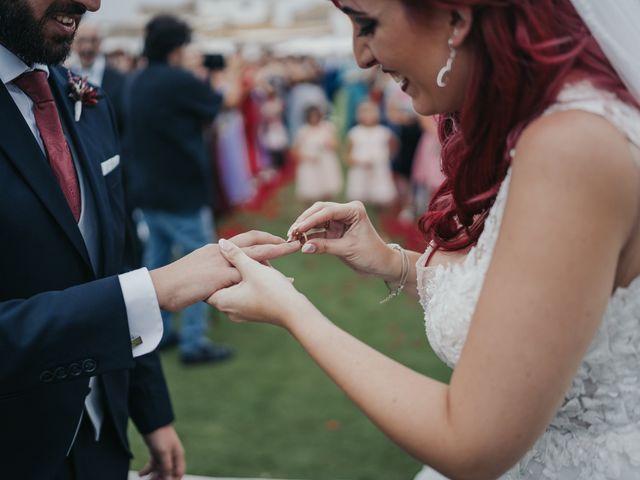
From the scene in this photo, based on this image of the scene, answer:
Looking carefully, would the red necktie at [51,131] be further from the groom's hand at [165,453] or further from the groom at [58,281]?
the groom's hand at [165,453]

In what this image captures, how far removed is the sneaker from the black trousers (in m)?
3.36

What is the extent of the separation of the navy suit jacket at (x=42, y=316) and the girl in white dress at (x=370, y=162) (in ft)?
29.0

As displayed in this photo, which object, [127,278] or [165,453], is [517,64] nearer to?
[127,278]

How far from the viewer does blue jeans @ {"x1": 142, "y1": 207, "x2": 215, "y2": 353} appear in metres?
5.36

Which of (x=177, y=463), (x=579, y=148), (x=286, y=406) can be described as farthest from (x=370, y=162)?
(x=579, y=148)

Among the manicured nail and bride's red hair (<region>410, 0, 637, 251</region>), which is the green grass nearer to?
the manicured nail

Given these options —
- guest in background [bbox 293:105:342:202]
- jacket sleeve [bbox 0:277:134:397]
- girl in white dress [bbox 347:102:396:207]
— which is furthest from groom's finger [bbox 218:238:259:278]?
guest in background [bbox 293:105:342:202]

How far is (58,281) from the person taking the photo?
67.4 inches

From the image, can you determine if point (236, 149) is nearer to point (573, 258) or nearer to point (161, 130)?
point (161, 130)

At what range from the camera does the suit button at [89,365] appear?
1604mm

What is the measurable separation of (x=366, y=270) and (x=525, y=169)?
0.84 m

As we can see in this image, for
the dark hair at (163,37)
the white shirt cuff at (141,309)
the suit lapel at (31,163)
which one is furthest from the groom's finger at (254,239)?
the dark hair at (163,37)

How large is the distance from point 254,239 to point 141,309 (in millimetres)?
346

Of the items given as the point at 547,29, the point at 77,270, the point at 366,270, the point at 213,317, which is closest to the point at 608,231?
the point at 547,29
